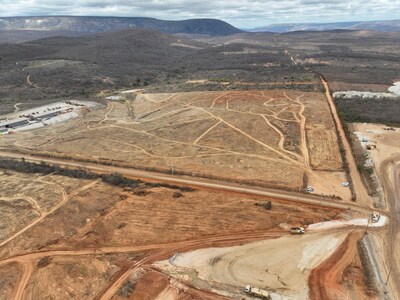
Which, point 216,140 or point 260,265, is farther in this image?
point 216,140

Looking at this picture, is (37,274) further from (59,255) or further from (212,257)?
(212,257)

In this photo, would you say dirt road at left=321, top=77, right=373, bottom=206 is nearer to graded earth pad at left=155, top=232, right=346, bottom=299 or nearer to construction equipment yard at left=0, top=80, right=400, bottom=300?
construction equipment yard at left=0, top=80, right=400, bottom=300

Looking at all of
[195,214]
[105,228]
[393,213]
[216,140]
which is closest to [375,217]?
[393,213]

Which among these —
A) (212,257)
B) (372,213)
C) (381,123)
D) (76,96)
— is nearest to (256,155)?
(372,213)

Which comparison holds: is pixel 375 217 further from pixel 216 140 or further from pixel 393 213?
pixel 216 140

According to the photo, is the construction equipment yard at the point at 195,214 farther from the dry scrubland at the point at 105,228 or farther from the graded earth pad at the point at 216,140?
the graded earth pad at the point at 216,140

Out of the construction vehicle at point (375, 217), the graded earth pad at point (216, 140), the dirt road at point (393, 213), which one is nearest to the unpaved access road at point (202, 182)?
the construction vehicle at point (375, 217)
